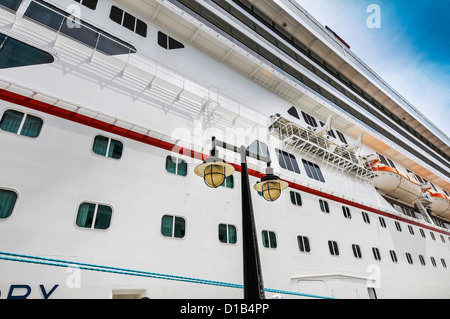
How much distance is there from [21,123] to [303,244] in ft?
28.3

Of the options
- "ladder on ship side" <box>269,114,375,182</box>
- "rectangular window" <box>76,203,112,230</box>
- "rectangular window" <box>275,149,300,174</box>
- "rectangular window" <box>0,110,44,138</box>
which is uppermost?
"ladder on ship side" <box>269,114,375,182</box>

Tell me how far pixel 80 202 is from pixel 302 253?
6.80 meters

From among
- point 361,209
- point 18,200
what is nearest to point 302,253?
point 361,209

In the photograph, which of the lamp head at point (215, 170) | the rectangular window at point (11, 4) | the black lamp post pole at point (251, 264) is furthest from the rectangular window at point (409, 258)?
the rectangular window at point (11, 4)

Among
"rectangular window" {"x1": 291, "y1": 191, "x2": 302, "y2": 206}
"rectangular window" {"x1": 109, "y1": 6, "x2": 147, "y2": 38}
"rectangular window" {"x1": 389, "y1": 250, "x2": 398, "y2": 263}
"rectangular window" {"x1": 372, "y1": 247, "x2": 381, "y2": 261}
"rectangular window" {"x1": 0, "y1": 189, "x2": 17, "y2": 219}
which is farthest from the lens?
"rectangular window" {"x1": 389, "y1": 250, "x2": 398, "y2": 263}

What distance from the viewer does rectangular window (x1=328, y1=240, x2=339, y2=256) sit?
29.6 ft

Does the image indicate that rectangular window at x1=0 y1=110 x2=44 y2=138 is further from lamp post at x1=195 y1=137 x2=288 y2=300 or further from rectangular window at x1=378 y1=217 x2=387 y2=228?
rectangular window at x1=378 y1=217 x2=387 y2=228

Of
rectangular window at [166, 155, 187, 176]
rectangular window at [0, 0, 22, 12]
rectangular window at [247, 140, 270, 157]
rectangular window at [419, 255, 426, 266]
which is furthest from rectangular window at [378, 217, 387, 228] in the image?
rectangular window at [0, 0, 22, 12]

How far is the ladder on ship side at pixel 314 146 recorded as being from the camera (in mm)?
10695

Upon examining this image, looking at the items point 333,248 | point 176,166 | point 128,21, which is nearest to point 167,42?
point 128,21

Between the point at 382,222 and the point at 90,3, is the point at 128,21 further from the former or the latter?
the point at 382,222

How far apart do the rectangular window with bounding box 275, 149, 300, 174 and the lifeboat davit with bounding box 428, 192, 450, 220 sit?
17.0m

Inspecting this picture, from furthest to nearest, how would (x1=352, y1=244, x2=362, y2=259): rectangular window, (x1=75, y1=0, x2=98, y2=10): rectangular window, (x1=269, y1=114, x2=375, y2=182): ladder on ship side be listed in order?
(x1=269, y1=114, x2=375, y2=182): ladder on ship side
(x1=352, y1=244, x2=362, y2=259): rectangular window
(x1=75, y1=0, x2=98, y2=10): rectangular window
